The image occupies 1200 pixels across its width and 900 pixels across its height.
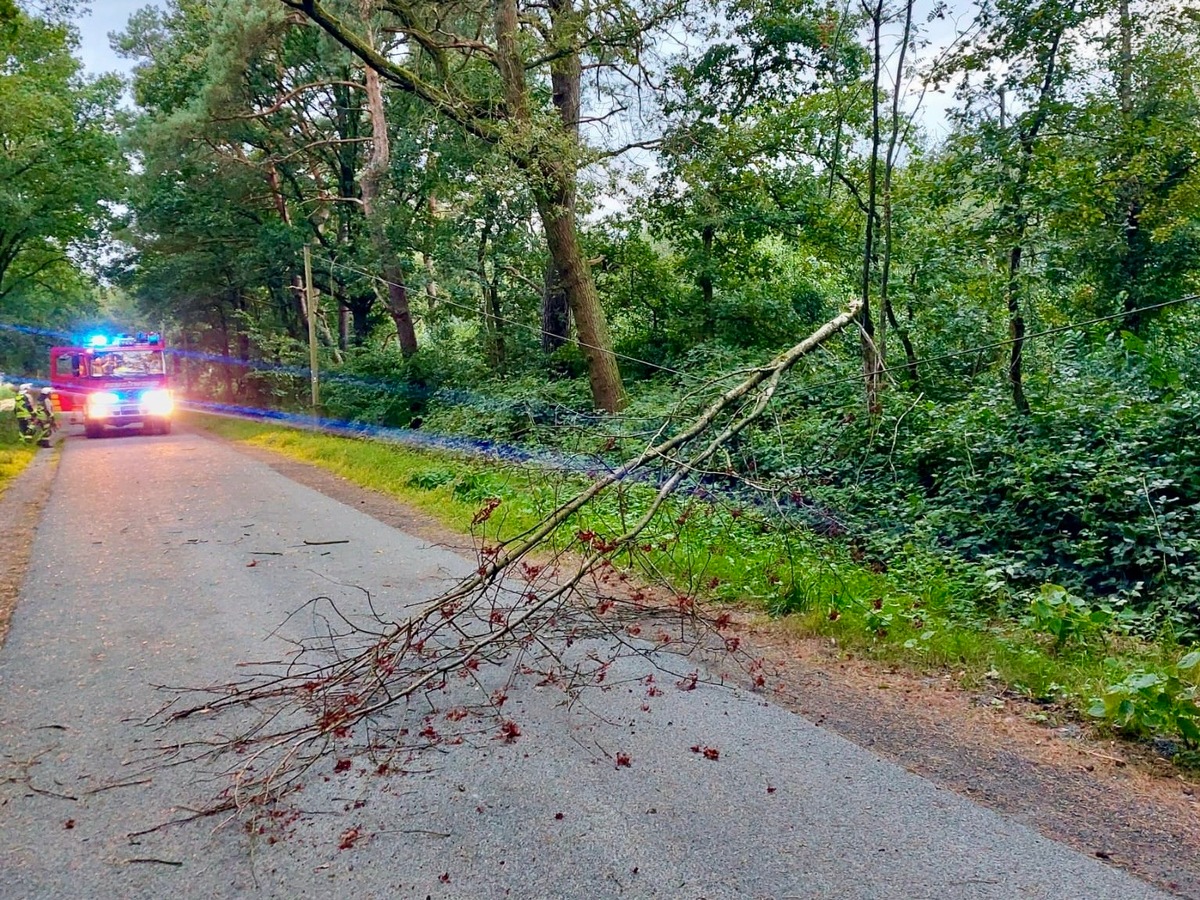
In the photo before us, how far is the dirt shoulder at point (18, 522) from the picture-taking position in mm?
5672

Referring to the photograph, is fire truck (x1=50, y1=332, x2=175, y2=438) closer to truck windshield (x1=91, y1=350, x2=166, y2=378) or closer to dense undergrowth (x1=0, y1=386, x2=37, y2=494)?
truck windshield (x1=91, y1=350, x2=166, y2=378)

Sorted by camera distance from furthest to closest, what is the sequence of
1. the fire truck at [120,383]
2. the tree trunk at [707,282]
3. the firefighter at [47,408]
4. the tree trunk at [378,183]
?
the fire truck at [120,383] < the firefighter at [47,408] < the tree trunk at [378,183] < the tree trunk at [707,282]

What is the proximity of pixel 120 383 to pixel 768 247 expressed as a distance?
16.9 metres

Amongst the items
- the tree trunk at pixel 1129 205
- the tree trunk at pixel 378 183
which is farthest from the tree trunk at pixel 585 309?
the tree trunk at pixel 1129 205

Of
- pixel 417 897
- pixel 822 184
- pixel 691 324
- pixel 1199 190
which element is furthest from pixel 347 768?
pixel 822 184

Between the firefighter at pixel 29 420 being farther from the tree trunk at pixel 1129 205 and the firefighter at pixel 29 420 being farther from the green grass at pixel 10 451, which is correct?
the tree trunk at pixel 1129 205

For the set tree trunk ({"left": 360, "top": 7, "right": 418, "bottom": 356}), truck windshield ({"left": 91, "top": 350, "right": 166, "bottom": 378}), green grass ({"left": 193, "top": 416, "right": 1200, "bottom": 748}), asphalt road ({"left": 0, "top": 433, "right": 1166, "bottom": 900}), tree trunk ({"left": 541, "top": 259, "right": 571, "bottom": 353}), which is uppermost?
tree trunk ({"left": 360, "top": 7, "right": 418, "bottom": 356})

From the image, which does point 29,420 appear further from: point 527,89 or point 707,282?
point 707,282

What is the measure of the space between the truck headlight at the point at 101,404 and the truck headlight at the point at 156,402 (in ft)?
1.97

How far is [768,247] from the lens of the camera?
14.9 meters

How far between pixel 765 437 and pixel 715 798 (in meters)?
5.15

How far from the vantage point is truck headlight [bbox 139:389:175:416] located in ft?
65.6

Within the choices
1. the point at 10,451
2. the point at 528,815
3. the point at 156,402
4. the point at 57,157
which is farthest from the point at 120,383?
the point at 528,815

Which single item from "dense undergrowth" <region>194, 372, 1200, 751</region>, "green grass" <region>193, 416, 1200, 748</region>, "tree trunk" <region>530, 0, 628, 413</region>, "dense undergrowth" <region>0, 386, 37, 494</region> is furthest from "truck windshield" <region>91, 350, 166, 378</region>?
"green grass" <region>193, 416, 1200, 748</region>
